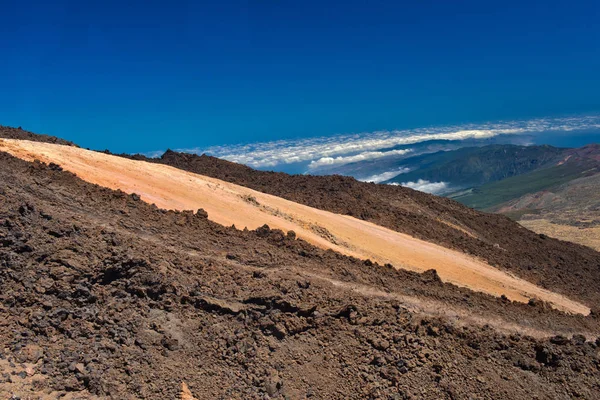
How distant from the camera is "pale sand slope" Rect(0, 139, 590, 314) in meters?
19.2

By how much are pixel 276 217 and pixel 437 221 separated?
582 inches

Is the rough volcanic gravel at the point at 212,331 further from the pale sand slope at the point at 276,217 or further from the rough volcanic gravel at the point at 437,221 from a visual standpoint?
the rough volcanic gravel at the point at 437,221

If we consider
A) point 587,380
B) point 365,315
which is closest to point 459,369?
point 365,315

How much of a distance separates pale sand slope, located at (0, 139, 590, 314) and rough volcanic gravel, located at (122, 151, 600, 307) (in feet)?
9.02

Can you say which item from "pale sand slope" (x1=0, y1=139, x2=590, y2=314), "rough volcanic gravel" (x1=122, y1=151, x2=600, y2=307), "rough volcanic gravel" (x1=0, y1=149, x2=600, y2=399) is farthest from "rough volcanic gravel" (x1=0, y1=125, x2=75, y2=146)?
"rough volcanic gravel" (x1=0, y1=149, x2=600, y2=399)

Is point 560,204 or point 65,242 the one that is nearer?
point 65,242

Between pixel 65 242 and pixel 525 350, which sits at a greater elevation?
pixel 65 242

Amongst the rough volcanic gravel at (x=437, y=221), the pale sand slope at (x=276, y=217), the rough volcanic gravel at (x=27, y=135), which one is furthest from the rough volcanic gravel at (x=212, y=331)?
the rough volcanic gravel at (x=437, y=221)

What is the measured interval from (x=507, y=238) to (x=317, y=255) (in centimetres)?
2264

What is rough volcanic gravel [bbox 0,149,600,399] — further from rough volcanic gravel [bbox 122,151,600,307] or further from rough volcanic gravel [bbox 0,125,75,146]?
rough volcanic gravel [bbox 122,151,600,307]

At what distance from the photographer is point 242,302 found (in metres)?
11.2

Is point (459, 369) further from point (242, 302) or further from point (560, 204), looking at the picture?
point (560, 204)

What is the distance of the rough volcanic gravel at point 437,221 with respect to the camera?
1060 inches

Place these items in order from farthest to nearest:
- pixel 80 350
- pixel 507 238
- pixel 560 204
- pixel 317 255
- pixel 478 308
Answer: pixel 560 204
pixel 507 238
pixel 317 255
pixel 478 308
pixel 80 350
